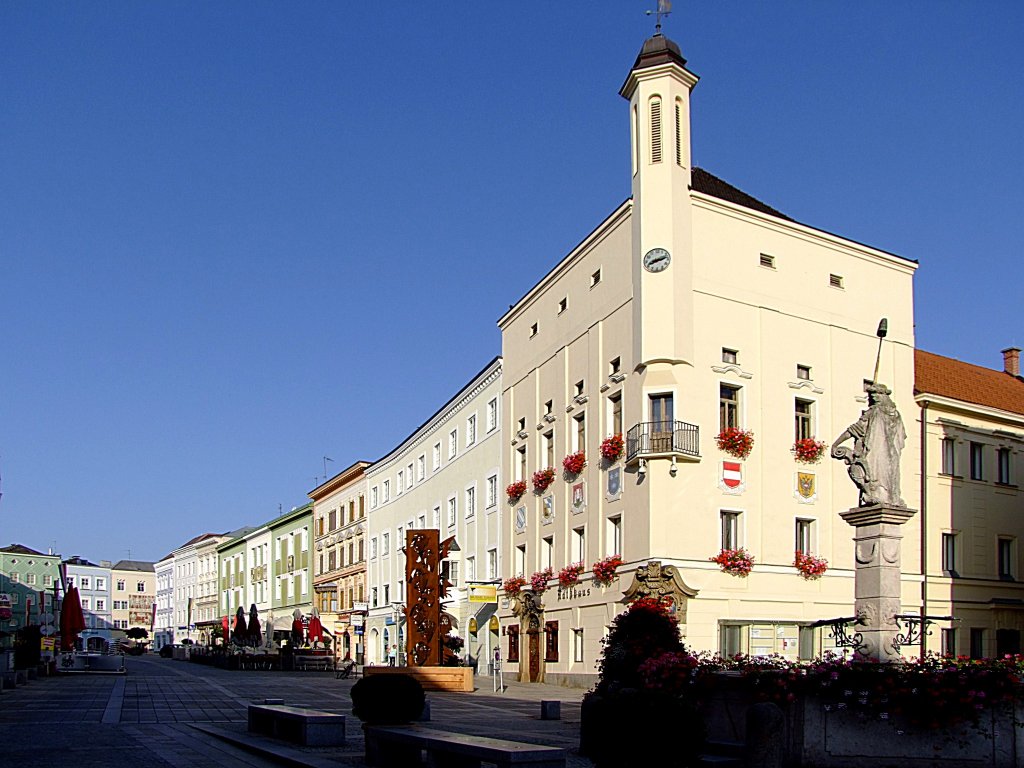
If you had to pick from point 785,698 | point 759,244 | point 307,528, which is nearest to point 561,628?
point 759,244

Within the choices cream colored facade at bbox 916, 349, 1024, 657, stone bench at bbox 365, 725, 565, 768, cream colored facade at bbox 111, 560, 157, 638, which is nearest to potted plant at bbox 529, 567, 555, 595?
cream colored facade at bbox 916, 349, 1024, 657

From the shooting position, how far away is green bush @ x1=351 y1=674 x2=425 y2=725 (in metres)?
15.4

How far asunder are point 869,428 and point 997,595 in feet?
83.9

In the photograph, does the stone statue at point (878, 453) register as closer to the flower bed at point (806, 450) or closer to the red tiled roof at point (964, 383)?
the flower bed at point (806, 450)

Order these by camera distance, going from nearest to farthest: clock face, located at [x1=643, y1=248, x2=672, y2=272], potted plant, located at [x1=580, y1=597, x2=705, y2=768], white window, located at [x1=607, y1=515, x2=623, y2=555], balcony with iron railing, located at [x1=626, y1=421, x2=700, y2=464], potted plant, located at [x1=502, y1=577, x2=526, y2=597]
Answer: potted plant, located at [x1=580, y1=597, x2=705, y2=768]
balcony with iron railing, located at [x1=626, y1=421, x2=700, y2=464]
clock face, located at [x1=643, y1=248, x2=672, y2=272]
white window, located at [x1=607, y1=515, x2=623, y2=555]
potted plant, located at [x1=502, y1=577, x2=526, y2=597]

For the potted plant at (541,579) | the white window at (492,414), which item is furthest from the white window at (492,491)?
the potted plant at (541,579)

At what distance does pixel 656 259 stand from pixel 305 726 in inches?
845

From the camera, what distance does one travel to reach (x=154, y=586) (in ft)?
535

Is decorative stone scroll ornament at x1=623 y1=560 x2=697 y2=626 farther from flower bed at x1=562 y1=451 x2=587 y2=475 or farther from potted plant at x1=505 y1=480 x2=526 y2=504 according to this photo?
potted plant at x1=505 y1=480 x2=526 y2=504

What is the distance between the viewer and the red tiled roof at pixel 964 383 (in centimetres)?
4212

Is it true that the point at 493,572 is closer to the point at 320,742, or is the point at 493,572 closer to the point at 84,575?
the point at 320,742

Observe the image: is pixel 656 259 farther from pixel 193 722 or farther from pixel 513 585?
pixel 193 722

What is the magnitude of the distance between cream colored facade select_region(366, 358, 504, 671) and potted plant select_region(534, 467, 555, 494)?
14.6 feet

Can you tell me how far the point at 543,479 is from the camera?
41.6 m
